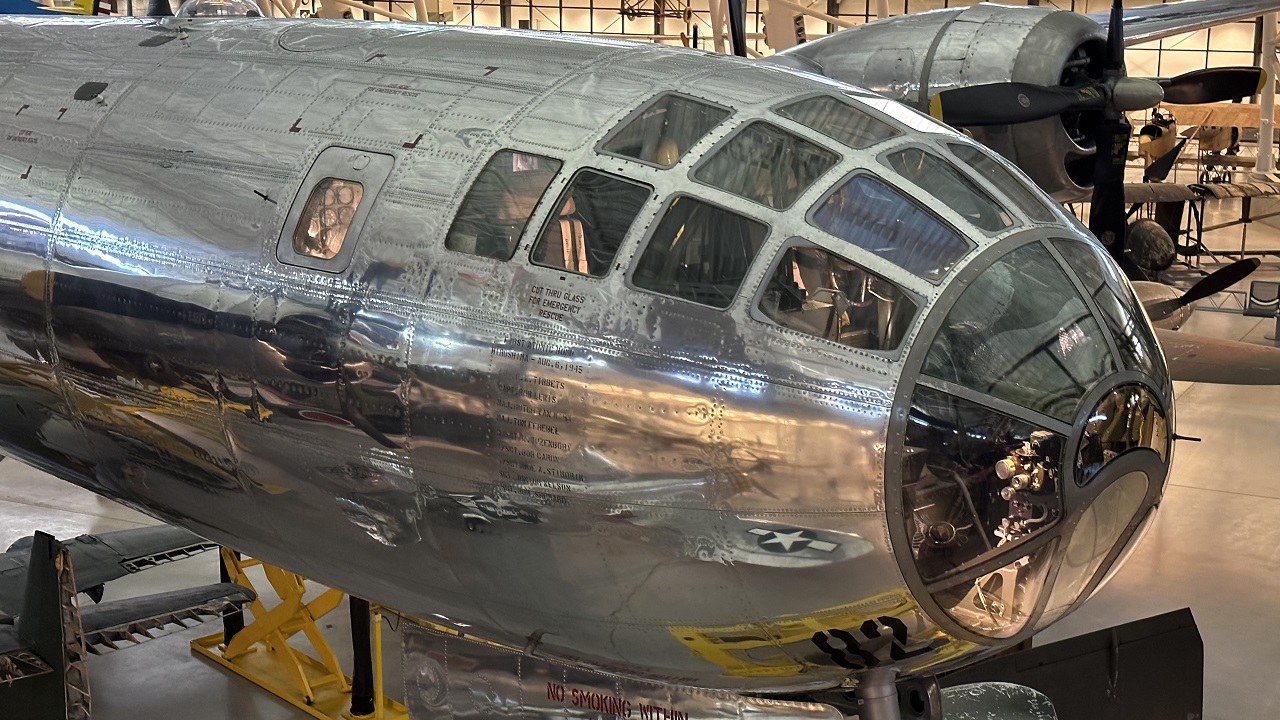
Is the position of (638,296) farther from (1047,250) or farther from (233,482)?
(233,482)

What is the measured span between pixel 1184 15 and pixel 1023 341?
15.7 metres

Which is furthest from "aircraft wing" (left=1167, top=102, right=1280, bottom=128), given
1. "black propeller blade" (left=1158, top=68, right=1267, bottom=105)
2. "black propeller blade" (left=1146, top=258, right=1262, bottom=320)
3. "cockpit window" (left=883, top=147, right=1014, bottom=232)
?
"cockpit window" (left=883, top=147, right=1014, bottom=232)

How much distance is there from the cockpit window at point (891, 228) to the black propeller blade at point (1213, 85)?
44.8ft

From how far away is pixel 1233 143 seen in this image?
3766cm

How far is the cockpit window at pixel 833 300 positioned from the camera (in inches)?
167

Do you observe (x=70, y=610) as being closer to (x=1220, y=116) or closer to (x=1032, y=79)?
(x=1032, y=79)

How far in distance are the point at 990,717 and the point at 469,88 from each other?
182 inches

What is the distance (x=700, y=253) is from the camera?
14.6 feet

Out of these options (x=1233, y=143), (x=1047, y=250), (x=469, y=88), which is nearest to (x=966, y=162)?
(x=1047, y=250)

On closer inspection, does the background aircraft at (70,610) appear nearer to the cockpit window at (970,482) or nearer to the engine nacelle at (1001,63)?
the cockpit window at (970,482)

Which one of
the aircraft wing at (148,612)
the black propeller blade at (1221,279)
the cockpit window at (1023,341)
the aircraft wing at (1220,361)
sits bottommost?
the aircraft wing at (148,612)

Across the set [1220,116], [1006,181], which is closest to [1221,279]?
[1006,181]

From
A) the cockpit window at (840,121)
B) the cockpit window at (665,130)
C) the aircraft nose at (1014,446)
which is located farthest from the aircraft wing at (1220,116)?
the aircraft nose at (1014,446)

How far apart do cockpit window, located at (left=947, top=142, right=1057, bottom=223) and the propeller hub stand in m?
8.91
